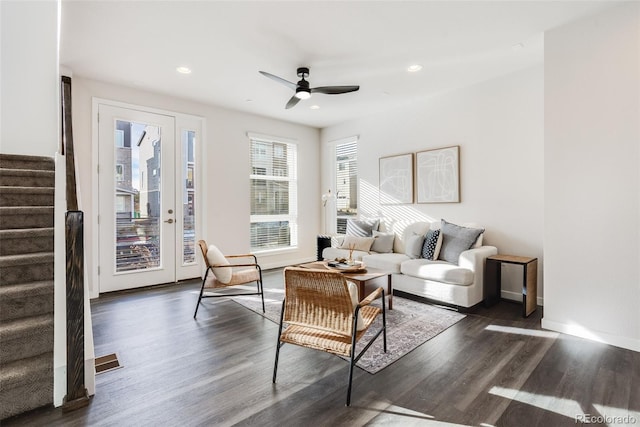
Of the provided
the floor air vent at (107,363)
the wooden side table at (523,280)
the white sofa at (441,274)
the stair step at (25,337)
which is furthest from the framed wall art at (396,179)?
the stair step at (25,337)

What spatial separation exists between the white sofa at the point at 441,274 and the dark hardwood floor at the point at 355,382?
40cm

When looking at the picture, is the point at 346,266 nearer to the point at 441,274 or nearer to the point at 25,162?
the point at 441,274

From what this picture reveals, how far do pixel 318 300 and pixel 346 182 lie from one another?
4371mm

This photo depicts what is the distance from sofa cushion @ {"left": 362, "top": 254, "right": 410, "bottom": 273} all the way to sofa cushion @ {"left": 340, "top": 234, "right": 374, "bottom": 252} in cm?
39

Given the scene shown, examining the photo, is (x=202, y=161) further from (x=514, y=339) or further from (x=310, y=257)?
(x=514, y=339)

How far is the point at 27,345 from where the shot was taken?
1835mm

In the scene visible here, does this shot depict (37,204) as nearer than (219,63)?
Yes

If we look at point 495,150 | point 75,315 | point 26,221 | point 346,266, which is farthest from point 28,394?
point 495,150

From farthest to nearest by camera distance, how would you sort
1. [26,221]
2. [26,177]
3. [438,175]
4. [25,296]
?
[438,175]
[26,177]
[26,221]
[25,296]

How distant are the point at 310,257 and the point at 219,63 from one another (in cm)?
407

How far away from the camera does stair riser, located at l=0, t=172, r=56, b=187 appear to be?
2718mm

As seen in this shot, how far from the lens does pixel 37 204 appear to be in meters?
2.65

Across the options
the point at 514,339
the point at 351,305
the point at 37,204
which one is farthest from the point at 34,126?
the point at 514,339

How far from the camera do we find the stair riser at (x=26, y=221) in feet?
7.86
